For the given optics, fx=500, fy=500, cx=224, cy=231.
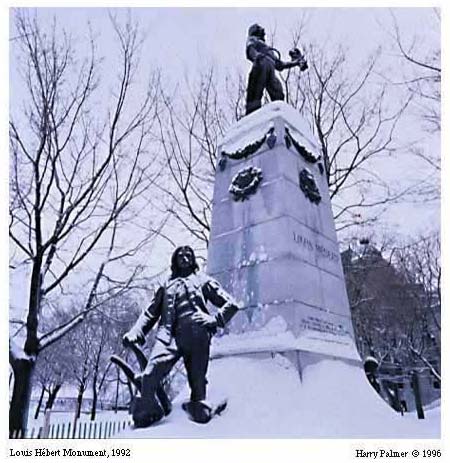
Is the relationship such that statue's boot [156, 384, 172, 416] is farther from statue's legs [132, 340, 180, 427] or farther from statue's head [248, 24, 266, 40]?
statue's head [248, 24, 266, 40]

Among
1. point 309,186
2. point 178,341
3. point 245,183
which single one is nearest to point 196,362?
point 178,341

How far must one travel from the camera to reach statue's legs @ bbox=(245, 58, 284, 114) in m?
9.53

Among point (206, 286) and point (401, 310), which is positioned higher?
point (401, 310)

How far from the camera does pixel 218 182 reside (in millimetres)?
8547

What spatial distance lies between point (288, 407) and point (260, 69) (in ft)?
21.1

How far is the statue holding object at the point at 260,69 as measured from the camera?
9.53 metres

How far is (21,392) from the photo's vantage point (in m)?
9.62

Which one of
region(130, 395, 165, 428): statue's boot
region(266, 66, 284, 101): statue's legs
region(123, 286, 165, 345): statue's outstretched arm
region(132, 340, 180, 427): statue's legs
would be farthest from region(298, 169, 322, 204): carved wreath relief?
region(130, 395, 165, 428): statue's boot

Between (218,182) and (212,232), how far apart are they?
0.97 m

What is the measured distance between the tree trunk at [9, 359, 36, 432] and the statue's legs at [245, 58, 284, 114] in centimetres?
660

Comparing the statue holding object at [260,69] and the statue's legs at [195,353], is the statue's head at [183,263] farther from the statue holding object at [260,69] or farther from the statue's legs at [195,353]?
the statue holding object at [260,69]

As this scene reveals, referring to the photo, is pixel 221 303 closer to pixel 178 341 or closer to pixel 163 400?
pixel 178 341
